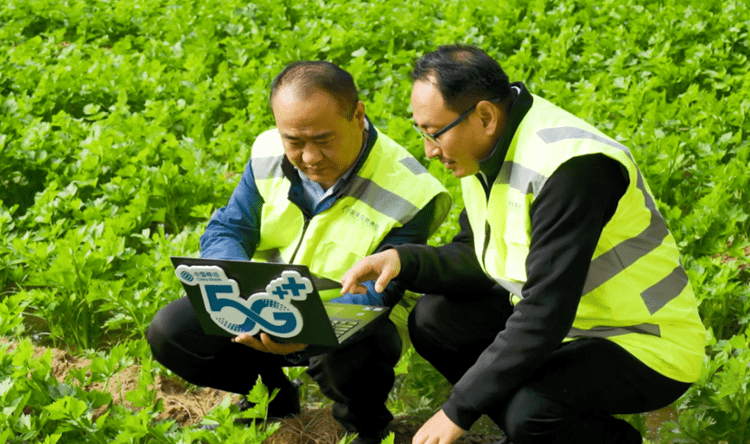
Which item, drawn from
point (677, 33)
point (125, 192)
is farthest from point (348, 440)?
point (677, 33)

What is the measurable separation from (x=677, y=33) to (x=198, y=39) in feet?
12.7

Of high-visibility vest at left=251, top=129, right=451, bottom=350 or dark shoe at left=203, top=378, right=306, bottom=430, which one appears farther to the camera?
dark shoe at left=203, top=378, right=306, bottom=430

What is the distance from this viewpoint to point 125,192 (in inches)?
170

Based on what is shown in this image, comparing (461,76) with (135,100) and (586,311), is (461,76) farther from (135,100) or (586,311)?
(135,100)

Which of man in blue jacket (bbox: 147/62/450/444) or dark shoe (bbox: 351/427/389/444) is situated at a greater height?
man in blue jacket (bbox: 147/62/450/444)

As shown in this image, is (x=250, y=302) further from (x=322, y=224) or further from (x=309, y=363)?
(x=322, y=224)

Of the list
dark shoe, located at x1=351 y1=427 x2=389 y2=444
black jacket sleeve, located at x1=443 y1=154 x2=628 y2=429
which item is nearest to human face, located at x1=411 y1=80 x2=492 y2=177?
black jacket sleeve, located at x1=443 y1=154 x2=628 y2=429

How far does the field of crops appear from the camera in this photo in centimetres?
267

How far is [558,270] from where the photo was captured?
6.44 ft

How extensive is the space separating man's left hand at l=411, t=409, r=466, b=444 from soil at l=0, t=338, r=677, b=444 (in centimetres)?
75

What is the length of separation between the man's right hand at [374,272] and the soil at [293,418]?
0.70 m

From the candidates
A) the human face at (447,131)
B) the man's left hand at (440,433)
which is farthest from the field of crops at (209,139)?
the human face at (447,131)

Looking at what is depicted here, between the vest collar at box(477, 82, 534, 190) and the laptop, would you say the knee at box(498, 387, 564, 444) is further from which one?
the vest collar at box(477, 82, 534, 190)

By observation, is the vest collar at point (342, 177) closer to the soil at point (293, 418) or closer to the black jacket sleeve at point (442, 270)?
the black jacket sleeve at point (442, 270)
